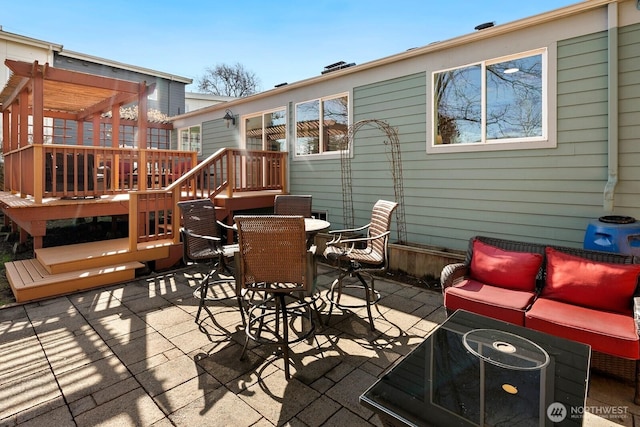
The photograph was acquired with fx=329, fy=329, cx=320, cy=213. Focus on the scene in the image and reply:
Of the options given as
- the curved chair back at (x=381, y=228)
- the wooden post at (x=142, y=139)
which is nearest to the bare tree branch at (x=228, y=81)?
the wooden post at (x=142, y=139)

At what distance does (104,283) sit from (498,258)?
187 inches

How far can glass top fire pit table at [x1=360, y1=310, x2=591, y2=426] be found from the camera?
4.80 ft

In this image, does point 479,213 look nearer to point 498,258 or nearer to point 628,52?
point 498,258

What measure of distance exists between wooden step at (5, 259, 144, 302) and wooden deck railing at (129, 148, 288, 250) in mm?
470

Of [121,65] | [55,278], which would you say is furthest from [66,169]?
[121,65]

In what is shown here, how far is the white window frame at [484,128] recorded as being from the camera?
410 centimetres

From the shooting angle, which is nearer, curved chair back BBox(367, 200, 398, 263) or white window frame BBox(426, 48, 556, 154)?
curved chair back BBox(367, 200, 398, 263)

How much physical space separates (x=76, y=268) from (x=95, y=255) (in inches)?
11.4

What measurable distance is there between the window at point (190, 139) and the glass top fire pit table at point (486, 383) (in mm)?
9634

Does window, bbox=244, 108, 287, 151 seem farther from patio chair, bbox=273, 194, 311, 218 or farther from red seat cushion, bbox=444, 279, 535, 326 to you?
red seat cushion, bbox=444, 279, 535, 326

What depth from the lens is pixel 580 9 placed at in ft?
12.4

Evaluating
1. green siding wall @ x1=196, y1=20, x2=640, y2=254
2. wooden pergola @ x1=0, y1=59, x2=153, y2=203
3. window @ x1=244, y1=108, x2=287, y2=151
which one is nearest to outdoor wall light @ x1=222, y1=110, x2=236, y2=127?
window @ x1=244, y1=108, x2=287, y2=151

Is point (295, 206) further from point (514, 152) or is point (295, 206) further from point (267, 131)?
point (267, 131)

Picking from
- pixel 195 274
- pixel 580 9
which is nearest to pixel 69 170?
pixel 195 274
